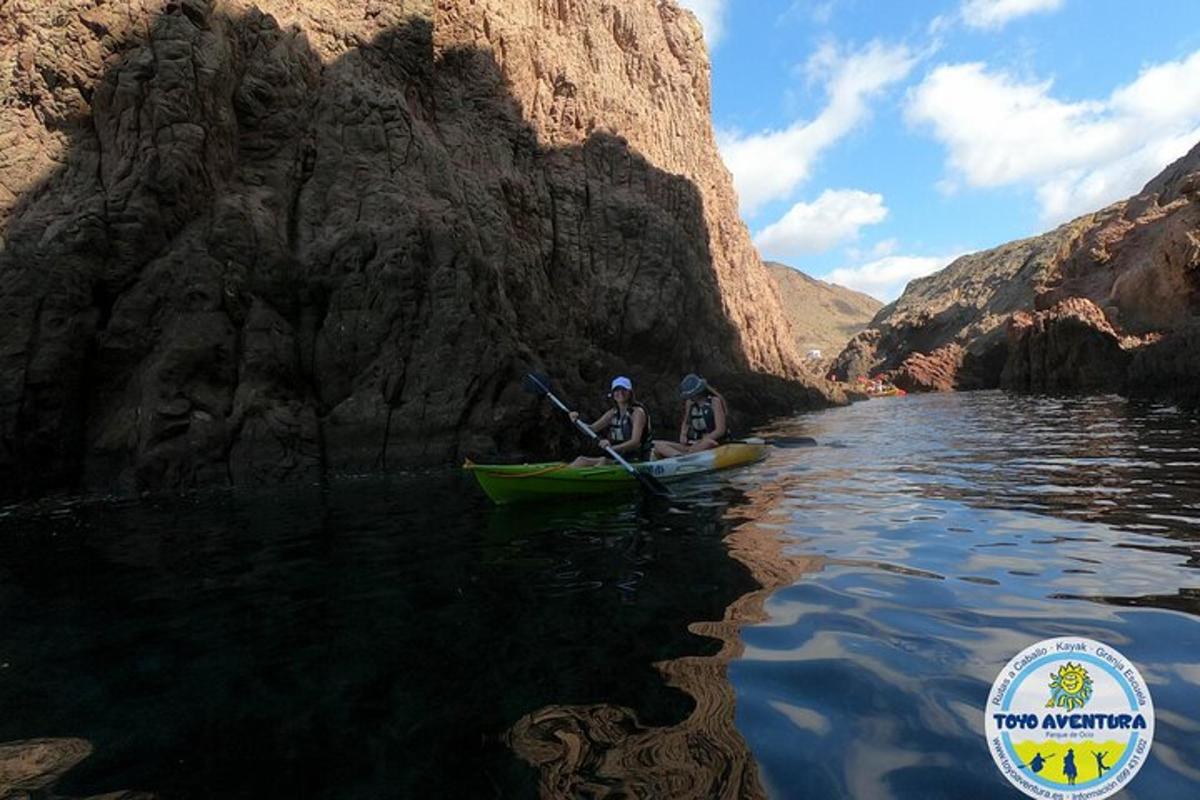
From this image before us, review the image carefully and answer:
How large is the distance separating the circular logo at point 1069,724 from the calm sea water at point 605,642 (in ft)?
0.29

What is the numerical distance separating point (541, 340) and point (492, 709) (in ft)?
55.6

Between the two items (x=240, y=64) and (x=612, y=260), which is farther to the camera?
(x=612, y=260)

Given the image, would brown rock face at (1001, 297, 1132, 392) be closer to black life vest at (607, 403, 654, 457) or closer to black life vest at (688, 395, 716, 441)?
black life vest at (688, 395, 716, 441)

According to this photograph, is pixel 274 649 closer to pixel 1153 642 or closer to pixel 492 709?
pixel 492 709

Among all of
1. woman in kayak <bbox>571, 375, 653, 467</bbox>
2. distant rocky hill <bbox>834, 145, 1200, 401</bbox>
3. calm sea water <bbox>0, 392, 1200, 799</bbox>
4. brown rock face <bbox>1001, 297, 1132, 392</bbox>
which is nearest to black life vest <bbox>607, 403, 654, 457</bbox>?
woman in kayak <bbox>571, 375, 653, 467</bbox>

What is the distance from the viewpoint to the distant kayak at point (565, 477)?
905cm

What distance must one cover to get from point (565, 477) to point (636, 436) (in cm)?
177

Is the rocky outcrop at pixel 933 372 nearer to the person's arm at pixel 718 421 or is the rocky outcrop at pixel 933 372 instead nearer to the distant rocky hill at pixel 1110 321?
the distant rocky hill at pixel 1110 321

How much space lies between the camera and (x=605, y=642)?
13.4 ft

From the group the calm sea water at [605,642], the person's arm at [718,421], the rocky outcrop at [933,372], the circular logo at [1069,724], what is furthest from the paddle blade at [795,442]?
the rocky outcrop at [933,372]

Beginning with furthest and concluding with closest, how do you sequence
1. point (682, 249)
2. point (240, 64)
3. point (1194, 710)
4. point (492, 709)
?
point (682, 249) < point (240, 64) < point (492, 709) < point (1194, 710)

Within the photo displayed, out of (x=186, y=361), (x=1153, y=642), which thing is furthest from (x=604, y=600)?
(x=186, y=361)

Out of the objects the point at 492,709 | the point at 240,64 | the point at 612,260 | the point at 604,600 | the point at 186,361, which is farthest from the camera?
the point at 612,260

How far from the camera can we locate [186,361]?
13.8 m
